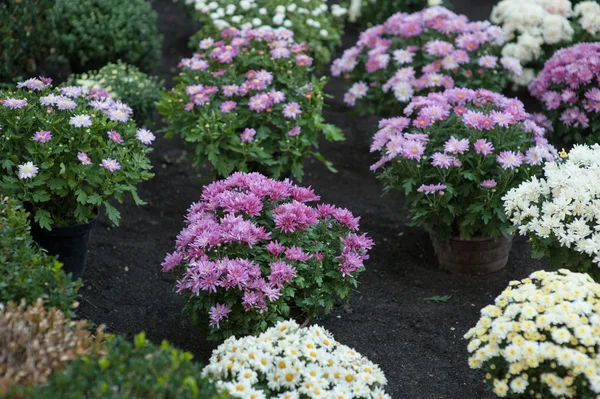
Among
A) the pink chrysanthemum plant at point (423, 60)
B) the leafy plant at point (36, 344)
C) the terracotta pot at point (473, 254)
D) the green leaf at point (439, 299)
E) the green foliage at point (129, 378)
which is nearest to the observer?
the green foliage at point (129, 378)

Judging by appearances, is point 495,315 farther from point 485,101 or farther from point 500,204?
point 485,101

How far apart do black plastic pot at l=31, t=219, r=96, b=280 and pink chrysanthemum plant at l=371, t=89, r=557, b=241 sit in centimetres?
184

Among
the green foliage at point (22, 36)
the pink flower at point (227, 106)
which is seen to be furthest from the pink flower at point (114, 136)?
the green foliage at point (22, 36)

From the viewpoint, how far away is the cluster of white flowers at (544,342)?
10.6 feet

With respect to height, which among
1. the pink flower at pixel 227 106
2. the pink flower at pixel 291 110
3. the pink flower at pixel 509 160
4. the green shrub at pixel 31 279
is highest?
the green shrub at pixel 31 279

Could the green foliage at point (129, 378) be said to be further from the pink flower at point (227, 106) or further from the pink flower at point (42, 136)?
the pink flower at point (227, 106)

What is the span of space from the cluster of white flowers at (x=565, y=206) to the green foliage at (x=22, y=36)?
4.10 m

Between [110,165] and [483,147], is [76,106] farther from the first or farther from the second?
[483,147]

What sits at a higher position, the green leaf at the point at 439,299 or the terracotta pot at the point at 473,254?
the terracotta pot at the point at 473,254

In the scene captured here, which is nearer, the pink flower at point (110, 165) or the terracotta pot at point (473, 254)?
the pink flower at point (110, 165)

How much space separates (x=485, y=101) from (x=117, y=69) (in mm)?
2966

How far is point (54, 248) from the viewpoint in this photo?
4.73 metres

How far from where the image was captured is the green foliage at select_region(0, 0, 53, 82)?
257 inches

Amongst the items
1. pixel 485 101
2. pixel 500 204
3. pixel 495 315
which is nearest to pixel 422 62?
pixel 485 101
